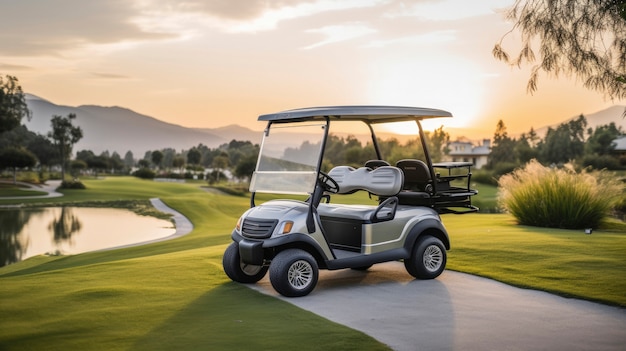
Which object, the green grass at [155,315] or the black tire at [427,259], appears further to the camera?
the black tire at [427,259]

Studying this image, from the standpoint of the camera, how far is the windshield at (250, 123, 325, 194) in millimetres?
7884

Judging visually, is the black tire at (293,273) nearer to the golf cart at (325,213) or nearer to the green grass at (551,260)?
the golf cart at (325,213)

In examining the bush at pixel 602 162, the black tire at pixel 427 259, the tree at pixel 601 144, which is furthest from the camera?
the tree at pixel 601 144

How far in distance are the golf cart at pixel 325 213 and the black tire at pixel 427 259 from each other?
1 centimetres

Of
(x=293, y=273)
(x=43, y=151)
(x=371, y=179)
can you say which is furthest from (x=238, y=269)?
(x=43, y=151)

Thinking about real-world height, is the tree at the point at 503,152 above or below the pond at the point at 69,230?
above

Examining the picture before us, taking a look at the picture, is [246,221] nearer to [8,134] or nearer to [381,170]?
[381,170]

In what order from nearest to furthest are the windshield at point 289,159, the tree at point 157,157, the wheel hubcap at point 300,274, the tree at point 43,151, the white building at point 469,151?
the wheel hubcap at point 300,274, the windshield at point 289,159, the tree at point 43,151, the white building at point 469,151, the tree at point 157,157

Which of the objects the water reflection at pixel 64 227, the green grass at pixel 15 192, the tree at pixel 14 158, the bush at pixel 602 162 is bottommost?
the water reflection at pixel 64 227

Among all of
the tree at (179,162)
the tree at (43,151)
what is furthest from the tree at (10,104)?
the tree at (179,162)

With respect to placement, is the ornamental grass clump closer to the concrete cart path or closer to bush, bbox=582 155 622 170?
the concrete cart path

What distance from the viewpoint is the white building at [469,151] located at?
95188mm

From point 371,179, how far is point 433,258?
1.38m

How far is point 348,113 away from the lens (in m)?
7.67
